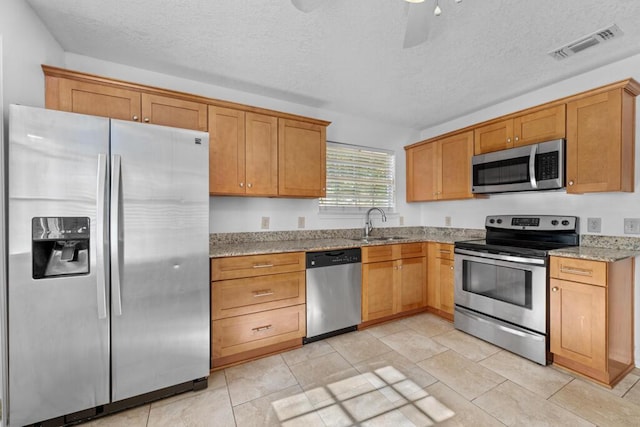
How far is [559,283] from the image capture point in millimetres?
2145

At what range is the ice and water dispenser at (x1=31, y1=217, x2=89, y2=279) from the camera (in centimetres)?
152

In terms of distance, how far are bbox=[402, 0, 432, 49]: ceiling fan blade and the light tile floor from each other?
7.54ft

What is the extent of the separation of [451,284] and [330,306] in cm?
142

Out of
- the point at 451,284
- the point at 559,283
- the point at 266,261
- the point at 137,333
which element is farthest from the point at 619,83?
the point at 137,333

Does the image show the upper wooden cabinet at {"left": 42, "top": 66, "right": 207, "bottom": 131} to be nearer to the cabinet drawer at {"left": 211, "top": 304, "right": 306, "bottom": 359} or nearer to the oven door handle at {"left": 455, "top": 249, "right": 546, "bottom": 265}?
the cabinet drawer at {"left": 211, "top": 304, "right": 306, "bottom": 359}

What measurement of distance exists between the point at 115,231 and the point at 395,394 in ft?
6.93

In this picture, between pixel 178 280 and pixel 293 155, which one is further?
pixel 293 155

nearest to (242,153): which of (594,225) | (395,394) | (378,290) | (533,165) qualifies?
(378,290)

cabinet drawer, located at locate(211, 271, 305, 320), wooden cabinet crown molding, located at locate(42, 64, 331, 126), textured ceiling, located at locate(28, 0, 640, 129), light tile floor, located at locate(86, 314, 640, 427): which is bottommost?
light tile floor, located at locate(86, 314, 640, 427)

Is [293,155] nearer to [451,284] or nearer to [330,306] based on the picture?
[330,306]

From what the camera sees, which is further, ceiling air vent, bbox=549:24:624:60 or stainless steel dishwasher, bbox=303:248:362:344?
stainless steel dishwasher, bbox=303:248:362:344

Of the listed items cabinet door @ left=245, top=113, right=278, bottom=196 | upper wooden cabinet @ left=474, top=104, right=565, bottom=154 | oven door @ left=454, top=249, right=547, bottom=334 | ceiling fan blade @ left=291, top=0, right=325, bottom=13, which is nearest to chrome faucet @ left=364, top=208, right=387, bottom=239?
oven door @ left=454, top=249, right=547, bottom=334

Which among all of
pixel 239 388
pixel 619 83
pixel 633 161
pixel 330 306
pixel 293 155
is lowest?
pixel 239 388

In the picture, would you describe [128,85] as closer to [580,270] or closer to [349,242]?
[349,242]
